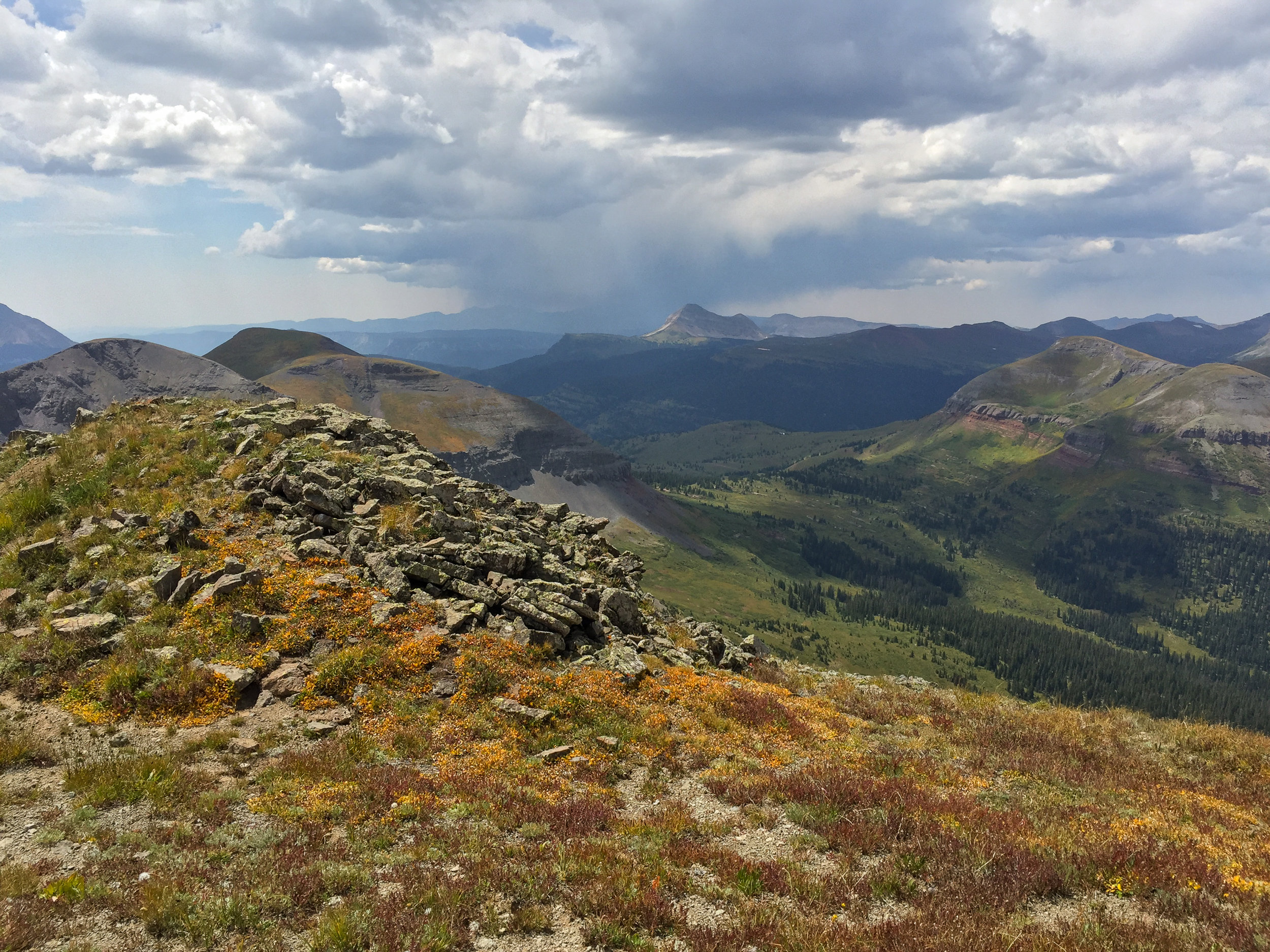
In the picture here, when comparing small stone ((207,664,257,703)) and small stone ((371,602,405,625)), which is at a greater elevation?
small stone ((371,602,405,625))

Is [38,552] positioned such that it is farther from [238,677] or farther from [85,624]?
[238,677]

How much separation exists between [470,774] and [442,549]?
13.2 m

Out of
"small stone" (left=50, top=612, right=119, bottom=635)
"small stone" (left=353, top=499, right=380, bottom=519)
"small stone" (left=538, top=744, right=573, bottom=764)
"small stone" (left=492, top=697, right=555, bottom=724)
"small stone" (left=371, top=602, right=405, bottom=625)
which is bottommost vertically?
"small stone" (left=538, top=744, right=573, bottom=764)

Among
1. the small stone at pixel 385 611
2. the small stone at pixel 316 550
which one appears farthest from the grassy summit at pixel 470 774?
the small stone at pixel 316 550

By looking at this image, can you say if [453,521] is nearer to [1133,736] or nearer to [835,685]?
[835,685]

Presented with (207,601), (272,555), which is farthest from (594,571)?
(207,601)

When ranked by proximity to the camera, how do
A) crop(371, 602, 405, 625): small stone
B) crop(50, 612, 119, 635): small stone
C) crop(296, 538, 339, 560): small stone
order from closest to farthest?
crop(50, 612, 119, 635): small stone < crop(371, 602, 405, 625): small stone < crop(296, 538, 339, 560): small stone

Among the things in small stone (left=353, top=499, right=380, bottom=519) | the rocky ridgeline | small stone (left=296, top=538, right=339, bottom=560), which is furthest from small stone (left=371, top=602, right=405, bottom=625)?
small stone (left=353, top=499, right=380, bottom=519)

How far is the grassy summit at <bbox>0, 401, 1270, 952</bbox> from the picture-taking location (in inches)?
426

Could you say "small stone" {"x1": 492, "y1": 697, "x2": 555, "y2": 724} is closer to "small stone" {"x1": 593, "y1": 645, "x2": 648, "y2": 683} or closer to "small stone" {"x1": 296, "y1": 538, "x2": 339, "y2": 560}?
"small stone" {"x1": 593, "y1": 645, "x2": 648, "y2": 683}

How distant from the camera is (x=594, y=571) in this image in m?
36.3

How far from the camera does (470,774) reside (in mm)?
16797

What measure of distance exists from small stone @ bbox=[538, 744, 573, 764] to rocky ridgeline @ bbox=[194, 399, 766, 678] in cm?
579

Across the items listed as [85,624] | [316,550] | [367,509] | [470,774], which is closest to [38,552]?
[85,624]
